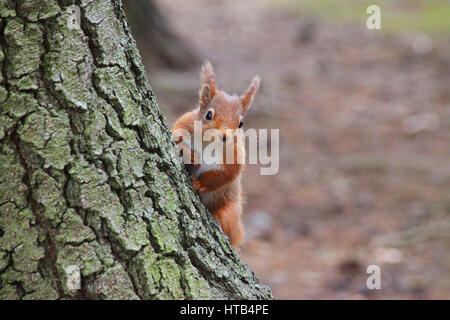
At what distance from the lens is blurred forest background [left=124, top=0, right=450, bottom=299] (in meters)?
3.86

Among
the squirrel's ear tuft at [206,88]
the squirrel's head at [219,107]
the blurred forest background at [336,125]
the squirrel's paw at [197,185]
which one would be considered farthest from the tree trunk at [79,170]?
the blurred forest background at [336,125]

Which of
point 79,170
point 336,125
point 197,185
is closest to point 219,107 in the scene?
point 197,185

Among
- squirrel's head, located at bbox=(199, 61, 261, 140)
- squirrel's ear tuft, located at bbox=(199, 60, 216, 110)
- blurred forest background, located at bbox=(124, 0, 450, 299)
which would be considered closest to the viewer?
squirrel's head, located at bbox=(199, 61, 261, 140)

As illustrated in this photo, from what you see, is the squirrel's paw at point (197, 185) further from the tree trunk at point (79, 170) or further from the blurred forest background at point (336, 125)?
the blurred forest background at point (336, 125)

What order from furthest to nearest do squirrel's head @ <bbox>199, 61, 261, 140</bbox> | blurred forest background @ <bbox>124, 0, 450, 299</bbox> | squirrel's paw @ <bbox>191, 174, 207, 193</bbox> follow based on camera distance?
blurred forest background @ <bbox>124, 0, 450, 299</bbox>
squirrel's head @ <bbox>199, 61, 261, 140</bbox>
squirrel's paw @ <bbox>191, 174, 207, 193</bbox>

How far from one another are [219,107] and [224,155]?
7.4 inches

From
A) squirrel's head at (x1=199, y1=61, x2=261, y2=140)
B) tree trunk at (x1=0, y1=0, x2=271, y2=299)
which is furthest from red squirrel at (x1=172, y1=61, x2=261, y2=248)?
tree trunk at (x1=0, y1=0, x2=271, y2=299)

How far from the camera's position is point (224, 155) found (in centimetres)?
215

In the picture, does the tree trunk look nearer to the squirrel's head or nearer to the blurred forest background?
the squirrel's head

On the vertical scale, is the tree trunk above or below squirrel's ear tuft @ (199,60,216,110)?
below

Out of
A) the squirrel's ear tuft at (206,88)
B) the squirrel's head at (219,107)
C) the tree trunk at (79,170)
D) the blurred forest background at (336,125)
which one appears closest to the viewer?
the tree trunk at (79,170)

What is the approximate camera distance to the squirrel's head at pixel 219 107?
2.18 metres

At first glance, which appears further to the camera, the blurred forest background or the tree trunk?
the blurred forest background

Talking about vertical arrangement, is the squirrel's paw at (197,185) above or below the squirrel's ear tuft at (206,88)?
below
